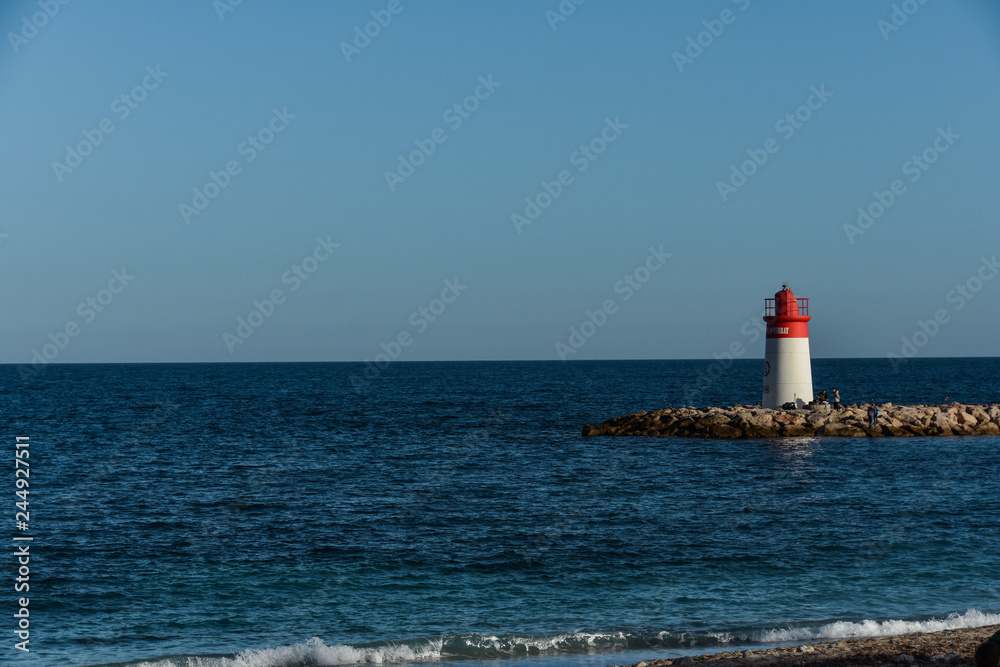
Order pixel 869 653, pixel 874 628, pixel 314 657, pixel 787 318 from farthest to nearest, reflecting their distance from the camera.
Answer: pixel 787 318, pixel 874 628, pixel 314 657, pixel 869 653

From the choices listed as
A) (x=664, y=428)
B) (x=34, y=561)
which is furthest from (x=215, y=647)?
(x=664, y=428)

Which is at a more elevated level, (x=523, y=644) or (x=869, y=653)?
(x=869, y=653)

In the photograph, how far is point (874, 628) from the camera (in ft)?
54.0

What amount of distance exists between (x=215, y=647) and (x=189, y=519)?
1183 cm

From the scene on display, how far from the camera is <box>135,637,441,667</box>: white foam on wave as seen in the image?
15.6 metres

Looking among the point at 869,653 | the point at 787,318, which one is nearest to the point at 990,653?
the point at 869,653

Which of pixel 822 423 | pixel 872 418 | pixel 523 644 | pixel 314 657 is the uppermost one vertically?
pixel 872 418

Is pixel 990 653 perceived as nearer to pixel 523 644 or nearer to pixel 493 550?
pixel 523 644

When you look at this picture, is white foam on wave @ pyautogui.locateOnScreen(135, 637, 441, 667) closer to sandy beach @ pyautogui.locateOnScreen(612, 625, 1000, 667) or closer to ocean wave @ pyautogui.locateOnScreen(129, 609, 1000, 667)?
ocean wave @ pyautogui.locateOnScreen(129, 609, 1000, 667)

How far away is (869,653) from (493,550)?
10927 millimetres

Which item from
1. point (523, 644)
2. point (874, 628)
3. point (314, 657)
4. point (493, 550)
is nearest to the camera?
point (314, 657)

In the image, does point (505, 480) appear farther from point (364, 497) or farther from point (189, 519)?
point (189, 519)

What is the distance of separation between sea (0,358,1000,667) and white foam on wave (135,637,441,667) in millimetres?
39

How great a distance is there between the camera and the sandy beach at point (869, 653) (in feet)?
43.5
